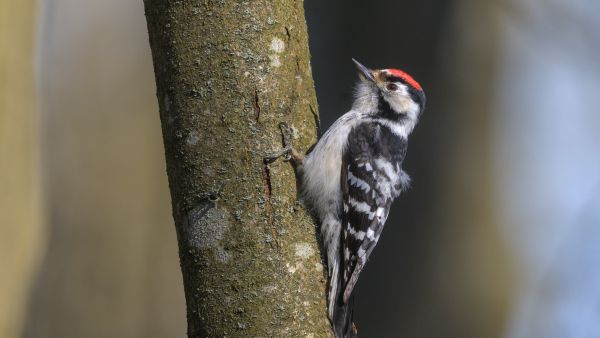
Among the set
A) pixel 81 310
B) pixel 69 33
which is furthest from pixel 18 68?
pixel 81 310

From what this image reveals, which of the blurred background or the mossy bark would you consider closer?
the mossy bark

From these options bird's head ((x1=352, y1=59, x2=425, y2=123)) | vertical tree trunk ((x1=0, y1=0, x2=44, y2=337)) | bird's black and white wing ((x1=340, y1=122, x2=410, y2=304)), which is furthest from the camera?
vertical tree trunk ((x1=0, y1=0, x2=44, y2=337))

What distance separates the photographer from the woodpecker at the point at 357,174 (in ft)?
12.1

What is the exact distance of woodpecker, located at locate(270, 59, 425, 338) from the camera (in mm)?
3703

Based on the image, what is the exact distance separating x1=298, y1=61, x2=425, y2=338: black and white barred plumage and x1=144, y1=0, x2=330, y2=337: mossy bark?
27cm

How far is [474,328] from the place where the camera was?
6.55 meters

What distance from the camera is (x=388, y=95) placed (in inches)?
205

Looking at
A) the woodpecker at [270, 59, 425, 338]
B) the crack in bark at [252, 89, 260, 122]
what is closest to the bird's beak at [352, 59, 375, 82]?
the woodpecker at [270, 59, 425, 338]

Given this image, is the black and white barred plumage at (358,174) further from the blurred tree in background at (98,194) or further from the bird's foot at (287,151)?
the blurred tree in background at (98,194)

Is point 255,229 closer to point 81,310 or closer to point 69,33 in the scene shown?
point 81,310

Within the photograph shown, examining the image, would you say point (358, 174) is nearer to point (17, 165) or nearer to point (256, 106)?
point (256, 106)

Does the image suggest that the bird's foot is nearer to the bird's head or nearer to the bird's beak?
the bird's head

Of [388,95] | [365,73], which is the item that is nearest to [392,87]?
[388,95]

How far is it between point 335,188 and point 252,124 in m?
1.34
